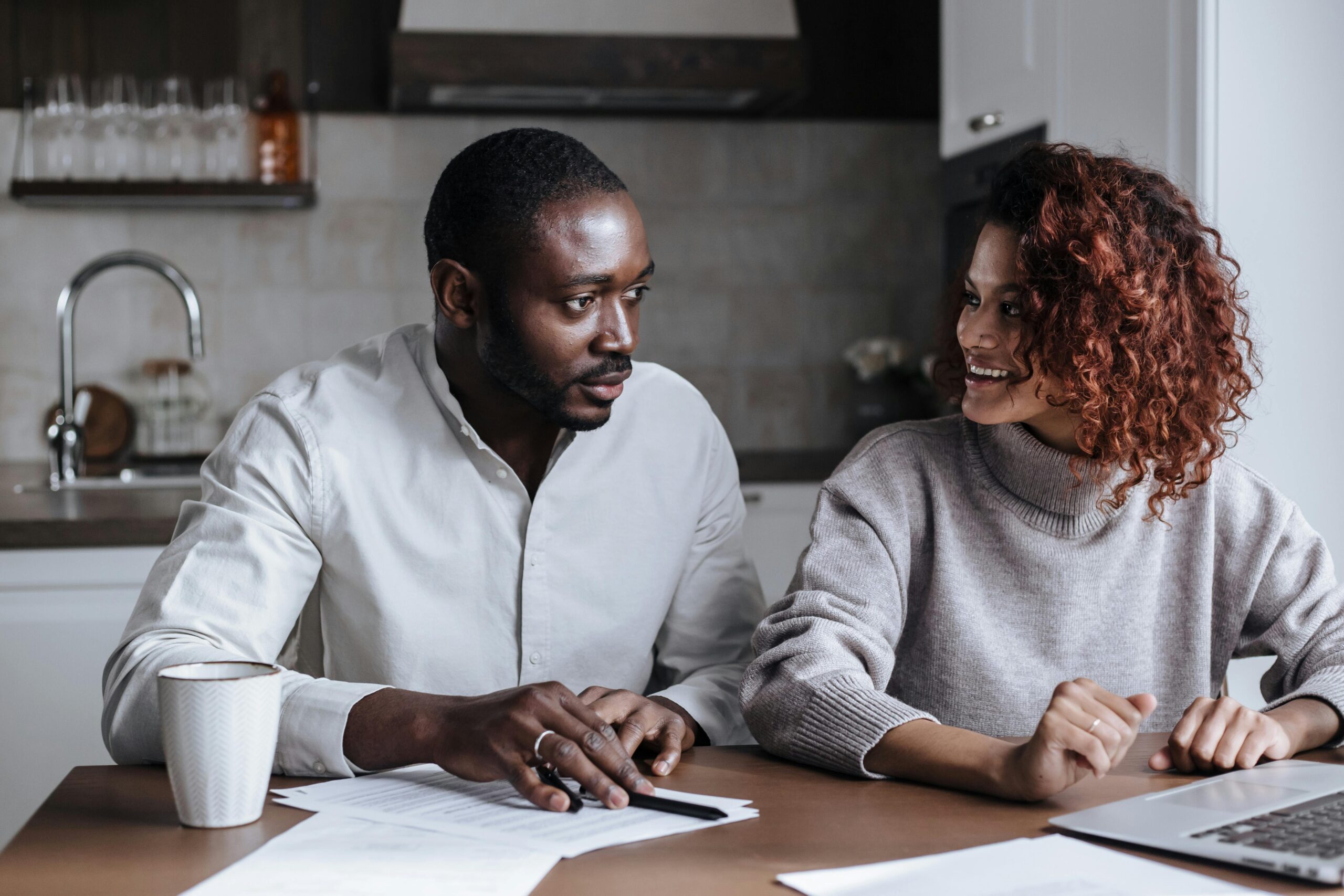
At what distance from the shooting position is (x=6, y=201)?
305 cm

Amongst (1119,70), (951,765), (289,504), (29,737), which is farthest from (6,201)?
(951,765)

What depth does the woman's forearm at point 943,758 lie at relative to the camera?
0.94m

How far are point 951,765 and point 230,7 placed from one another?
280 centimetres

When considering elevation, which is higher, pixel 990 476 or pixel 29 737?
pixel 990 476

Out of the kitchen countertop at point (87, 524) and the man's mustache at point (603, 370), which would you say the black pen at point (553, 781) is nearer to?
the man's mustache at point (603, 370)

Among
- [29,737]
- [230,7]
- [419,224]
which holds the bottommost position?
[29,737]

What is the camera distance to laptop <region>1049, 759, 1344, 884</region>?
0.78 meters

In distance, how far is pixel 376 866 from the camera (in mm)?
797

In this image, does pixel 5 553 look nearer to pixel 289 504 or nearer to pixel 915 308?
pixel 289 504

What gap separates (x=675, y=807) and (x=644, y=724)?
0.17 m

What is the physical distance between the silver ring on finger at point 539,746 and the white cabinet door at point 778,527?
5.86 feet

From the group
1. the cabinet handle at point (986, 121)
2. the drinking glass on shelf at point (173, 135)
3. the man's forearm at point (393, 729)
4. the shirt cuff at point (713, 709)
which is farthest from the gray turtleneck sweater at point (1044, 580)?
the drinking glass on shelf at point (173, 135)

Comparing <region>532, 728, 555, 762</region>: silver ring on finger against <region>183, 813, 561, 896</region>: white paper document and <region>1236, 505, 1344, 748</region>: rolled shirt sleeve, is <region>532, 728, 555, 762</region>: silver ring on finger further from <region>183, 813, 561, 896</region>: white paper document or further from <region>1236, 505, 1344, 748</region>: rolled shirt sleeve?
<region>1236, 505, 1344, 748</region>: rolled shirt sleeve

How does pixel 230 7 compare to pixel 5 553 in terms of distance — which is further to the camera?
pixel 230 7
